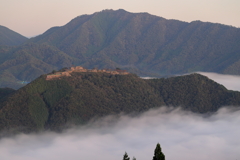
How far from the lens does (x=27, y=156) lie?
184 metres

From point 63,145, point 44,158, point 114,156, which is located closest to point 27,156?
point 44,158

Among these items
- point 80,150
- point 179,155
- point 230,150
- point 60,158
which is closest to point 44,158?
point 60,158

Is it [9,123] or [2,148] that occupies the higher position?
[9,123]

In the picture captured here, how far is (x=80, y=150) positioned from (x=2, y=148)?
117 feet

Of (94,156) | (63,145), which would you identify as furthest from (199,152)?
(63,145)

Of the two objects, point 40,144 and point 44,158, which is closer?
point 44,158

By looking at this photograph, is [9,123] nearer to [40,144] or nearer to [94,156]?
[40,144]

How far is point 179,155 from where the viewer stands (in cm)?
19038

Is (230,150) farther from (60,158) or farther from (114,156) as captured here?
(60,158)

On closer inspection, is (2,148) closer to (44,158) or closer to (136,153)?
(44,158)

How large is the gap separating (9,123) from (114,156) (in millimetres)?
52476

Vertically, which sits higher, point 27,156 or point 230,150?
point 230,150

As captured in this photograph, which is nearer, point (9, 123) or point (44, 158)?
point (44, 158)

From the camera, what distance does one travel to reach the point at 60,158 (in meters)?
186
